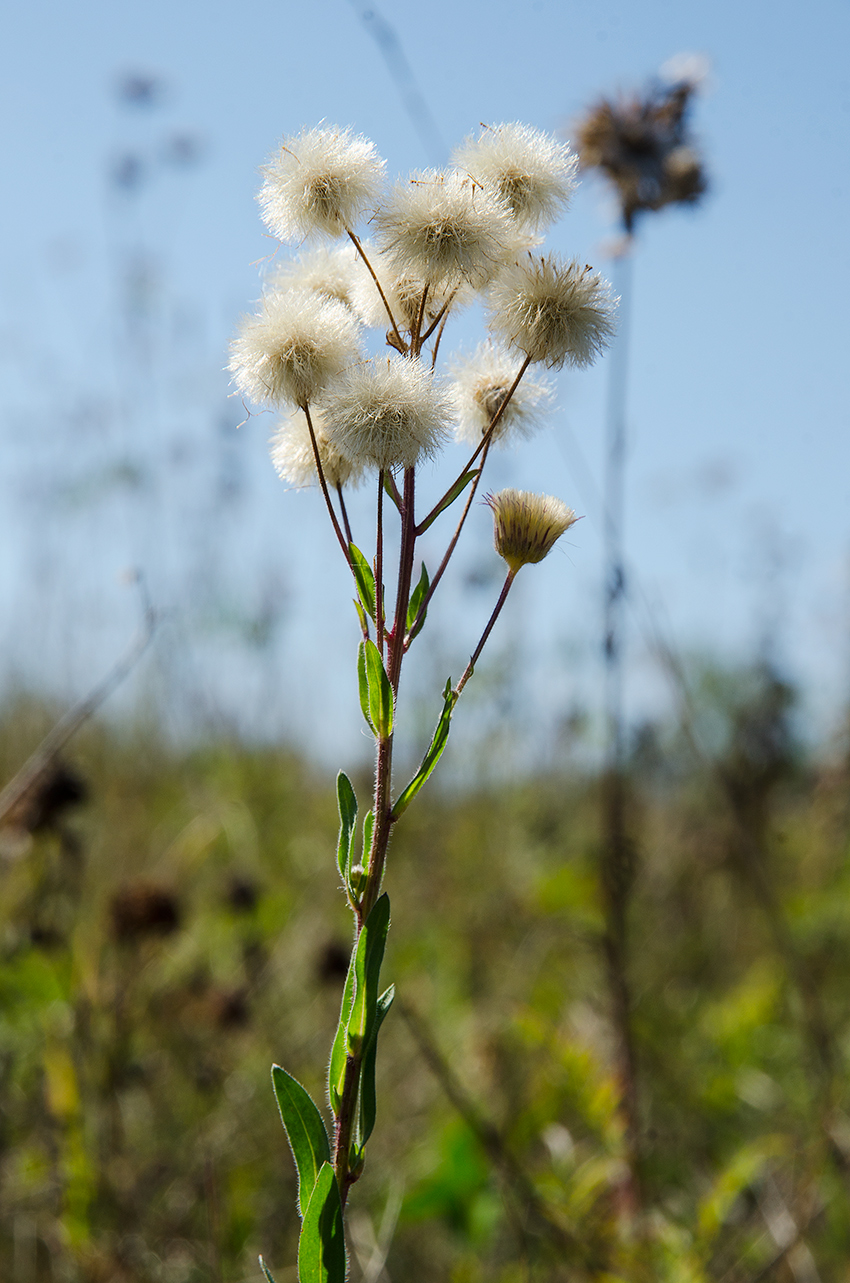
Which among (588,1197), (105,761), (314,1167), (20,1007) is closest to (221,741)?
(105,761)

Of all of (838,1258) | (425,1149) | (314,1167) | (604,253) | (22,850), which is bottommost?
(838,1258)

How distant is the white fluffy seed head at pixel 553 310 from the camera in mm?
763

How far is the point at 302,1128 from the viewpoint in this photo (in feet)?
2.44

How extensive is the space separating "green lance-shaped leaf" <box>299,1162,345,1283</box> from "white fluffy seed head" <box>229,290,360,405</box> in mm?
583

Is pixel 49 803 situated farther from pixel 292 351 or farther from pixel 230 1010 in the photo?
pixel 292 351

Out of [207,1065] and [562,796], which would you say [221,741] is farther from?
[207,1065]

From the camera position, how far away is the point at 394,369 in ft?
2.43

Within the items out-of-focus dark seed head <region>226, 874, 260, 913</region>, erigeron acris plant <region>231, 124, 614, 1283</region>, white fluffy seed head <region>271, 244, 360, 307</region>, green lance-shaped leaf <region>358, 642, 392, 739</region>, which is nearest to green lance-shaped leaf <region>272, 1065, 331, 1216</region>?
erigeron acris plant <region>231, 124, 614, 1283</region>

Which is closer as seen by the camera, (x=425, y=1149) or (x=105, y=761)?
(x=425, y=1149)

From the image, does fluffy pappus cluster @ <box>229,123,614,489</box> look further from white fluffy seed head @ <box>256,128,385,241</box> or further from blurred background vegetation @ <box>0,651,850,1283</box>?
blurred background vegetation @ <box>0,651,850,1283</box>

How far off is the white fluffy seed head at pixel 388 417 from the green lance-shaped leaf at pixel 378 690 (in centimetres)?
14

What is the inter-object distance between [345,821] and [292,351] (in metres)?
0.38

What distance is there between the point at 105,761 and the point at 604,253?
3110mm

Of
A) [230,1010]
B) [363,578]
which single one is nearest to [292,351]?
[363,578]
